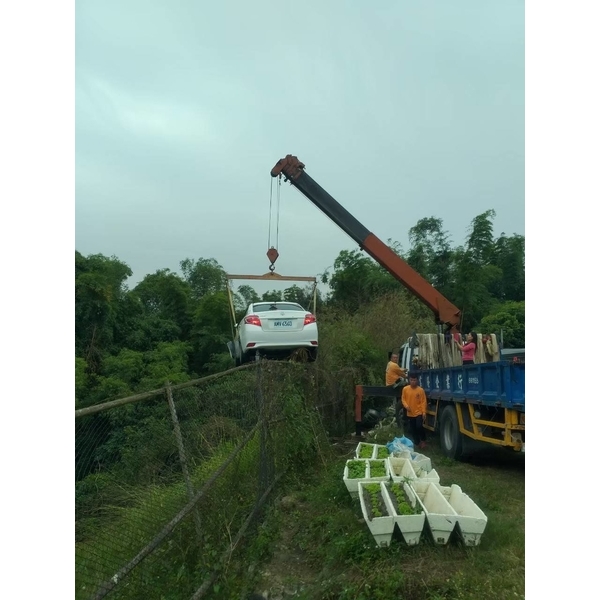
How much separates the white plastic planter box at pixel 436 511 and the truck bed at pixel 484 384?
2.26 metres

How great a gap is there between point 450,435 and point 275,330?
3.68m

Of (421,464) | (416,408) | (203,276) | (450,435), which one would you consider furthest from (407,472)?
(203,276)

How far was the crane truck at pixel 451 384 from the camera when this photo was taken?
781 cm

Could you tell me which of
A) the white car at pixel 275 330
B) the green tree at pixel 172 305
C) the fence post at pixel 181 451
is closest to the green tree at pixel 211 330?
the green tree at pixel 172 305

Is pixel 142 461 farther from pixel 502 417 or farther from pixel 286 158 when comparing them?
pixel 286 158

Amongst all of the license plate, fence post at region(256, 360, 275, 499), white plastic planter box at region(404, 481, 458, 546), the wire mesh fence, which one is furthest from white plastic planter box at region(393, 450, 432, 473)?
the license plate

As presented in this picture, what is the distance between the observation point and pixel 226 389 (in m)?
6.52

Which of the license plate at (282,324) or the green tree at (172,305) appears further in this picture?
the green tree at (172,305)

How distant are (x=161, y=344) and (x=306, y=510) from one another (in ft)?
87.8

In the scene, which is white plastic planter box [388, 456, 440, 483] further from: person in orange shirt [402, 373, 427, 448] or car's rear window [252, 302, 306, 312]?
car's rear window [252, 302, 306, 312]

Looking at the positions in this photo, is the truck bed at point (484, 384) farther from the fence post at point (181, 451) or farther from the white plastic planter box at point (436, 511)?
the fence post at point (181, 451)

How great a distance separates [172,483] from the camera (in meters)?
4.97

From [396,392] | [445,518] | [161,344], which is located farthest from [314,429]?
A: [161,344]

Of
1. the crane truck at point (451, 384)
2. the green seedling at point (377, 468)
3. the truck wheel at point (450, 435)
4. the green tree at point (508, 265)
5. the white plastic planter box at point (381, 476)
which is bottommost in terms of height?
the truck wheel at point (450, 435)
